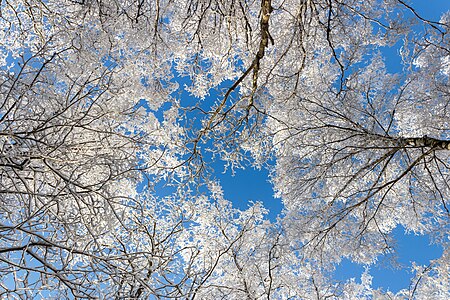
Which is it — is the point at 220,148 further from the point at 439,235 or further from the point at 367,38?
the point at 439,235

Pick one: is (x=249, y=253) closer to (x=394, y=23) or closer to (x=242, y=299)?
(x=242, y=299)

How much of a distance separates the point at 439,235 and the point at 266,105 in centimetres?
341

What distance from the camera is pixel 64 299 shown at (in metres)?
2.30

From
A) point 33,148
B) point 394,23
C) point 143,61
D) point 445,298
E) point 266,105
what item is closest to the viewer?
point 33,148


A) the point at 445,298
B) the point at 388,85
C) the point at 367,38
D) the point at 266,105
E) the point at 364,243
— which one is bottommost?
the point at 445,298

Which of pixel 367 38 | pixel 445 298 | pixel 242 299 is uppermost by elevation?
pixel 367 38

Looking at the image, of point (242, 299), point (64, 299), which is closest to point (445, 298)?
point (242, 299)

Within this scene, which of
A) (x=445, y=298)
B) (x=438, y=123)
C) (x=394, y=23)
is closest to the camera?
(x=394, y=23)

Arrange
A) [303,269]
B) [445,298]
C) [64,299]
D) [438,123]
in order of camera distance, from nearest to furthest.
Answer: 1. [64,299]
2. [438,123]
3. [445,298]
4. [303,269]

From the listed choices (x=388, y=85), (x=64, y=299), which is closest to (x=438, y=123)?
(x=388, y=85)

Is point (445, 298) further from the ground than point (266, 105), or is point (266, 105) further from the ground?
point (266, 105)

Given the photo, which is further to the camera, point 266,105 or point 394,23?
point 266,105

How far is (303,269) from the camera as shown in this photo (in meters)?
6.82

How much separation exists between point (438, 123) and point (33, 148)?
17.2 ft
